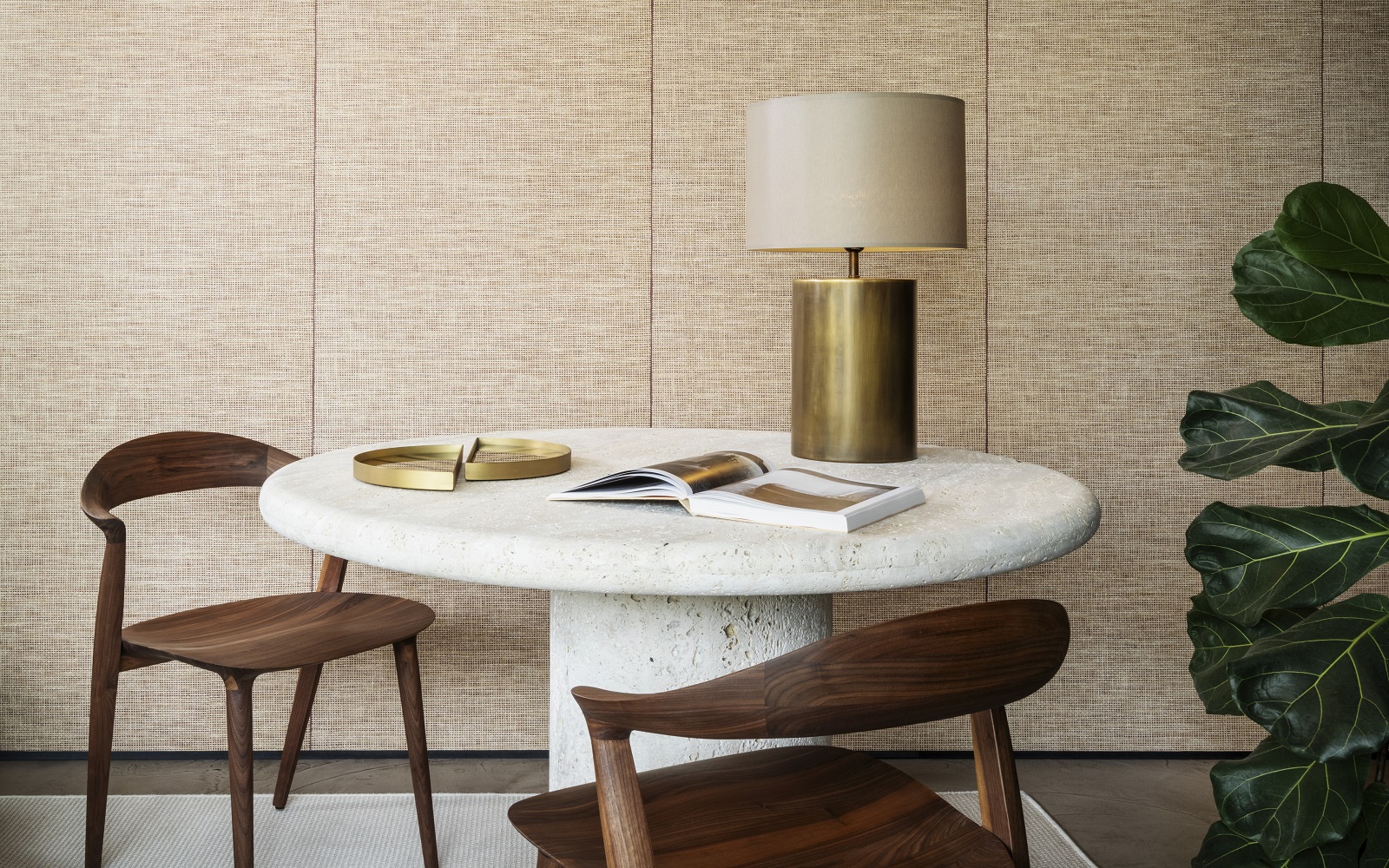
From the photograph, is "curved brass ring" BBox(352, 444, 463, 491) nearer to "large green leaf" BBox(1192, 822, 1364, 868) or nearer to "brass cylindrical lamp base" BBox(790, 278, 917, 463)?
"brass cylindrical lamp base" BBox(790, 278, 917, 463)

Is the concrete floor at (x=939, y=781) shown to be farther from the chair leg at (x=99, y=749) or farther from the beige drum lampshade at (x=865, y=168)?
the beige drum lampshade at (x=865, y=168)

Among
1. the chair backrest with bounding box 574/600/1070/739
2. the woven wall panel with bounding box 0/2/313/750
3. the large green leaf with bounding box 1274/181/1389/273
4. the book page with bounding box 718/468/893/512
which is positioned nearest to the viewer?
the chair backrest with bounding box 574/600/1070/739

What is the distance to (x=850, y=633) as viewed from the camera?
2.78 ft

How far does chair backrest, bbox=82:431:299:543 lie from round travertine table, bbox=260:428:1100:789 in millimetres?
543

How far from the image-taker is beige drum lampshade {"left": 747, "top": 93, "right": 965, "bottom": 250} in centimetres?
161

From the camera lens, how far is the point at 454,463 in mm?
1581

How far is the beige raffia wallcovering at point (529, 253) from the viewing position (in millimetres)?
2500

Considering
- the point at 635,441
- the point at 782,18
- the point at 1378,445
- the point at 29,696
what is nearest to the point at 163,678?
the point at 29,696

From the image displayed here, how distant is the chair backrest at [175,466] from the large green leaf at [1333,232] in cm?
188

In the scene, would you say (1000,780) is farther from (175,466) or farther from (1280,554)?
(175,466)

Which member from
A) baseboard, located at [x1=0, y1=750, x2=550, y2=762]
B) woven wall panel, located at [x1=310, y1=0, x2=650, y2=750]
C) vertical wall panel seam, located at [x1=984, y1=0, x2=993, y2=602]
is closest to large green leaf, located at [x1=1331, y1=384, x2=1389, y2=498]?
vertical wall panel seam, located at [x1=984, y1=0, x2=993, y2=602]

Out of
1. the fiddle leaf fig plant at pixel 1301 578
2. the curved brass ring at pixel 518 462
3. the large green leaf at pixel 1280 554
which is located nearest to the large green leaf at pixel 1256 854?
the fiddle leaf fig plant at pixel 1301 578

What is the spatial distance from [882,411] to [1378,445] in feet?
2.22

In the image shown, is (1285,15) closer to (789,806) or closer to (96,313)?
(789,806)
